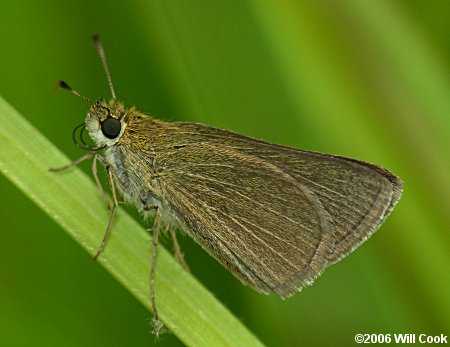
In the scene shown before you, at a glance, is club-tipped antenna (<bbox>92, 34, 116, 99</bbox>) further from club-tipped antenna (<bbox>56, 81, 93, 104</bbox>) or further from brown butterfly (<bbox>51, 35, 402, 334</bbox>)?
club-tipped antenna (<bbox>56, 81, 93, 104</bbox>)

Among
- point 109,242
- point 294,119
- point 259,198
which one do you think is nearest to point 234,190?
point 259,198

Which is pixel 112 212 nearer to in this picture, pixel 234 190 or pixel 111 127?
pixel 111 127

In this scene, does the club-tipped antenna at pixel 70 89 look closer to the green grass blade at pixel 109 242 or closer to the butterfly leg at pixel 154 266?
the green grass blade at pixel 109 242

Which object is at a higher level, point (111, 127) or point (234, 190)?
point (111, 127)

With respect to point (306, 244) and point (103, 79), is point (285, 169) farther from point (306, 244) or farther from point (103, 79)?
point (103, 79)

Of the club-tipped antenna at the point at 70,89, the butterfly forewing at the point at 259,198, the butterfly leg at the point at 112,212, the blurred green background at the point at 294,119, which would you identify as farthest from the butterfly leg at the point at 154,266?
the club-tipped antenna at the point at 70,89

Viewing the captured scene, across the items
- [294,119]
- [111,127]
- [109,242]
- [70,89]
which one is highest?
[70,89]

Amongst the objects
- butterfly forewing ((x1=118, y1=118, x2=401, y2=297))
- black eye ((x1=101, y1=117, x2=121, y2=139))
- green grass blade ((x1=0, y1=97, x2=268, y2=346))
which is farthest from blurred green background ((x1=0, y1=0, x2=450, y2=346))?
green grass blade ((x1=0, y1=97, x2=268, y2=346))
